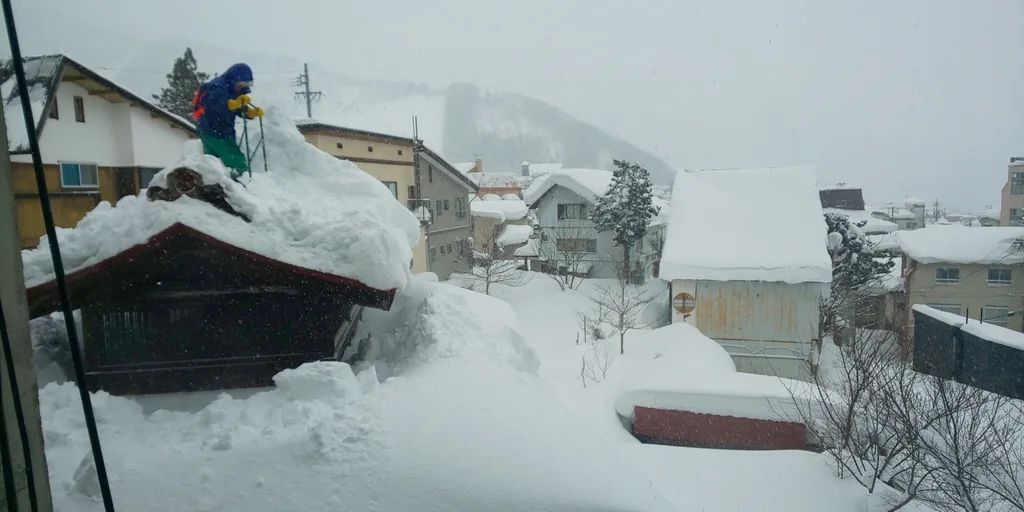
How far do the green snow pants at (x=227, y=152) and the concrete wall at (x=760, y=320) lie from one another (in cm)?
1469

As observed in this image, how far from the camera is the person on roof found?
645 cm

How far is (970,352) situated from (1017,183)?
19772 millimetres

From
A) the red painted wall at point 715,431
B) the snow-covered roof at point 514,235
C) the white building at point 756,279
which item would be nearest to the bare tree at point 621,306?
the white building at point 756,279

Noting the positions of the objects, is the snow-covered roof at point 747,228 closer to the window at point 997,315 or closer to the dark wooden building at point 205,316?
the window at point 997,315

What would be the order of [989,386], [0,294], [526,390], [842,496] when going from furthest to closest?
[989,386] → [842,496] → [526,390] → [0,294]

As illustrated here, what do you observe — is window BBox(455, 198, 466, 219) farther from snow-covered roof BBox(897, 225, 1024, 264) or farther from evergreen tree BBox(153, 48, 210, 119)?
snow-covered roof BBox(897, 225, 1024, 264)

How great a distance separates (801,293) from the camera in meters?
17.4

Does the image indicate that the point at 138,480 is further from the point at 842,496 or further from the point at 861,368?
the point at 861,368

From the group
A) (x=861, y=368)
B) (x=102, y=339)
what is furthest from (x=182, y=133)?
(x=861, y=368)

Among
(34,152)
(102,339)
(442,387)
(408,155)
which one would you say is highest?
(408,155)

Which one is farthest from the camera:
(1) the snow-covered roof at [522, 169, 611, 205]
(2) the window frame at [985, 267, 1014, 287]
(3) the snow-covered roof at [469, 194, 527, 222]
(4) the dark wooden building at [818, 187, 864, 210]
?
(4) the dark wooden building at [818, 187, 864, 210]

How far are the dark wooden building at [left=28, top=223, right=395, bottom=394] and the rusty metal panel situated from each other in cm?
1470

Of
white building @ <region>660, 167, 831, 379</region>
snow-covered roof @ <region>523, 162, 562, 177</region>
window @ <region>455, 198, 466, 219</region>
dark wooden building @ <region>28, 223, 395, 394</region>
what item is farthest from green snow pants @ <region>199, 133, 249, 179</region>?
snow-covered roof @ <region>523, 162, 562, 177</region>

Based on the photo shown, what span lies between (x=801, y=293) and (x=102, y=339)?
17704 millimetres
